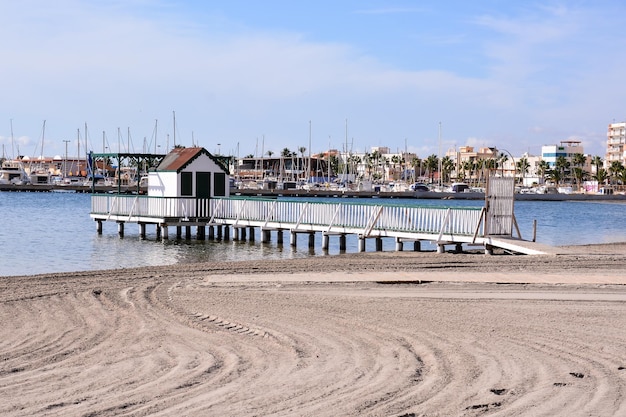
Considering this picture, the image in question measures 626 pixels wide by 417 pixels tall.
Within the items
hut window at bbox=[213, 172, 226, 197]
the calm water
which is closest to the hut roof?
hut window at bbox=[213, 172, 226, 197]

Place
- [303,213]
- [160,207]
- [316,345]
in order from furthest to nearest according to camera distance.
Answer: [160,207], [303,213], [316,345]

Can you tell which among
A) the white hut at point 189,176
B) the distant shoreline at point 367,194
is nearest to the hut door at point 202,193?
the white hut at point 189,176

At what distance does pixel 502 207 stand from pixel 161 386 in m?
22.0

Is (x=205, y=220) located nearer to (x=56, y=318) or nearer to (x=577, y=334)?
(x=56, y=318)

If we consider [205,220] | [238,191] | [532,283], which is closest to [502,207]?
[532,283]

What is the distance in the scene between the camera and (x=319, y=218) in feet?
121

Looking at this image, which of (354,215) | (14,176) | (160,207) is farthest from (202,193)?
(14,176)

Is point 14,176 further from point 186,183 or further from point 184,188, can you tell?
point 186,183

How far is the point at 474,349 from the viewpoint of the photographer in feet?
37.3

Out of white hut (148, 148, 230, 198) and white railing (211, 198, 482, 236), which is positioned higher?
white hut (148, 148, 230, 198)

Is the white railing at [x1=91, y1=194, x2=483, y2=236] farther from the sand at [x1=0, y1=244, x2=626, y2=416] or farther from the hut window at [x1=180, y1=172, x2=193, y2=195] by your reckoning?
the sand at [x1=0, y1=244, x2=626, y2=416]

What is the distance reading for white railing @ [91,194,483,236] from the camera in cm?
3081

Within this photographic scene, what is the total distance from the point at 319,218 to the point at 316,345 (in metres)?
25.2

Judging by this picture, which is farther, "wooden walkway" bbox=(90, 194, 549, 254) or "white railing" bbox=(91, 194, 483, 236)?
"white railing" bbox=(91, 194, 483, 236)
